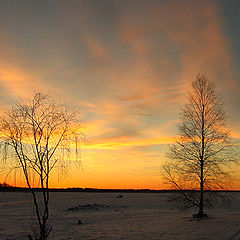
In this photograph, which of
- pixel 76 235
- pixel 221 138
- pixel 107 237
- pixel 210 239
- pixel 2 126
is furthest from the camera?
pixel 221 138

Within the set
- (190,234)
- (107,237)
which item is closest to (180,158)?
A: (190,234)

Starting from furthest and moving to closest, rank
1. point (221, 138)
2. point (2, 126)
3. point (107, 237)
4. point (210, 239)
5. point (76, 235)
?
1. point (221, 138)
2. point (76, 235)
3. point (107, 237)
4. point (210, 239)
5. point (2, 126)

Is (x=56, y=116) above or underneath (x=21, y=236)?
above

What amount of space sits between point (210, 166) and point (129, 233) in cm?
902

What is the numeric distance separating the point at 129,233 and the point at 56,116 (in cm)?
957

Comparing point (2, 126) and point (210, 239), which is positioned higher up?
point (2, 126)

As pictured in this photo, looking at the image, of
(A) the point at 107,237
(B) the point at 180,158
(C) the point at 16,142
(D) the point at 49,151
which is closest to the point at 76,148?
(D) the point at 49,151

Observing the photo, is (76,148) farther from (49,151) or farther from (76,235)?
(76,235)

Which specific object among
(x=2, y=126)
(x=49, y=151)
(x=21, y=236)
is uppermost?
(x=2, y=126)

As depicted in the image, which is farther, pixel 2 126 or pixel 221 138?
pixel 221 138

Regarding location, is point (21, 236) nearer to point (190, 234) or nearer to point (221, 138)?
point (190, 234)

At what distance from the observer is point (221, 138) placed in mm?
22906

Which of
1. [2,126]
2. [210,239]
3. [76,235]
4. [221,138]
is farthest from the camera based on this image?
[221,138]

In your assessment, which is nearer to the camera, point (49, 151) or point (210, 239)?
point (49, 151)
